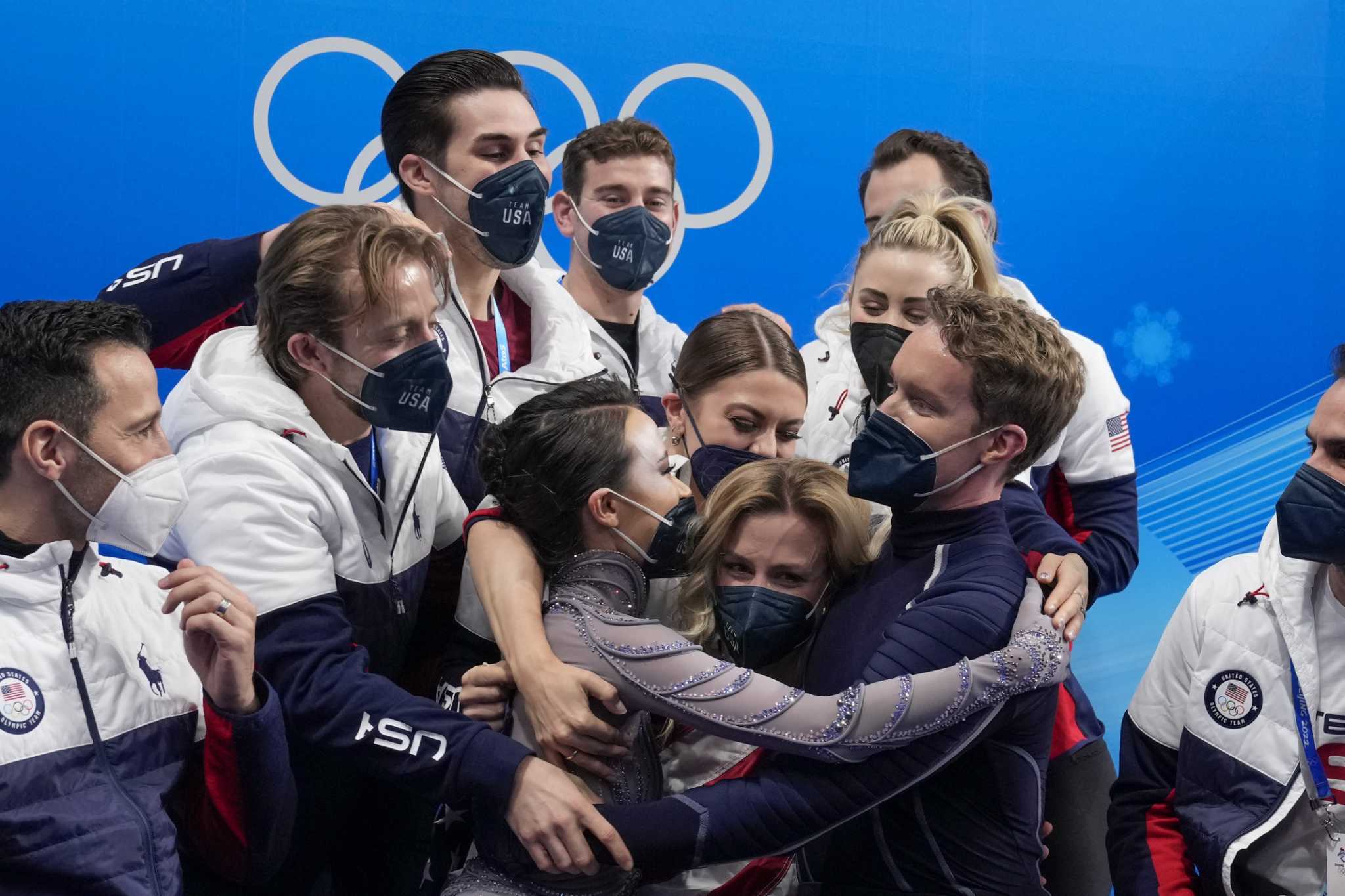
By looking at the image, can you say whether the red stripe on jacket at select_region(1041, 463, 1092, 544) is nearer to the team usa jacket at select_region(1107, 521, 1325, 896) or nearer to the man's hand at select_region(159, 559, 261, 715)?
the team usa jacket at select_region(1107, 521, 1325, 896)

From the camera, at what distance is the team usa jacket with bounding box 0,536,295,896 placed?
1.86 meters

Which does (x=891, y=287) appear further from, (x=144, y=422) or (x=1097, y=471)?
(x=144, y=422)

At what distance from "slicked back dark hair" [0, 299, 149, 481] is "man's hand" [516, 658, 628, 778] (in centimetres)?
72

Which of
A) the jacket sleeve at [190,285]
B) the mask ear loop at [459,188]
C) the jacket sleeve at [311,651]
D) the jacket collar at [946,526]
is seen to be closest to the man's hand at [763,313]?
the mask ear loop at [459,188]

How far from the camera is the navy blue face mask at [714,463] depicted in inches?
103

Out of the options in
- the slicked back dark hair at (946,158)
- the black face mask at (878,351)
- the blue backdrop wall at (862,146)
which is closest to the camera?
the black face mask at (878,351)

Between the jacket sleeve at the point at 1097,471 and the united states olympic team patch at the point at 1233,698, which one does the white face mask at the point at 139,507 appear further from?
the jacket sleeve at the point at 1097,471

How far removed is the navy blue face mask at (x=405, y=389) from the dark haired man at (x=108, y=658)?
0.36m

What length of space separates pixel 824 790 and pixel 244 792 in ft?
2.68

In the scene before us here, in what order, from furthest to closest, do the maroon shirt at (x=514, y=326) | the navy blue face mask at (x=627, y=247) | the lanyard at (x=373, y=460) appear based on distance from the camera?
the navy blue face mask at (x=627, y=247) → the maroon shirt at (x=514, y=326) → the lanyard at (x=373, y=460)

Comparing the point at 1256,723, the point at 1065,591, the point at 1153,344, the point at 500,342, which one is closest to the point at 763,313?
the point at 500,342

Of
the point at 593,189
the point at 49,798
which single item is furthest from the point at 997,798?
the point at 593,189

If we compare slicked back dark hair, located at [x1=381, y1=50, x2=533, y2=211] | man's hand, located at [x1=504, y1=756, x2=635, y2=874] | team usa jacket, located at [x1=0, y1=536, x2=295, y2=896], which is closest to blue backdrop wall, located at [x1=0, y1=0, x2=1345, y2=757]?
slicked back dark hair, located at [x1=381, y1=50, x2=533, y2=211]

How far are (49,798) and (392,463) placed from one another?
778 millimetres
